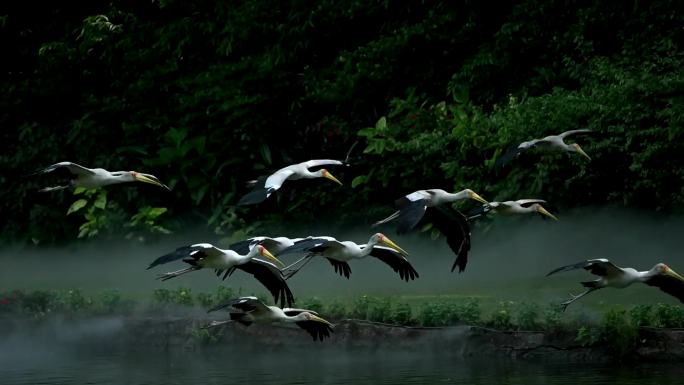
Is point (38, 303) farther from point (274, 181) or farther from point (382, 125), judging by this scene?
point (382, 125)

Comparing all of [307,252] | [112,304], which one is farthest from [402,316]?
[112,304]

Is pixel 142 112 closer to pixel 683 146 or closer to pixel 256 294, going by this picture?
pixel 256 294

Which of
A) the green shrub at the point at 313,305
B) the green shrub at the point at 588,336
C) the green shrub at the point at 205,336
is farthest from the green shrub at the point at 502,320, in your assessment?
the green shrub at the point at 205,336

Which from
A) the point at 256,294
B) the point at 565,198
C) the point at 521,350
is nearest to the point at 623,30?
the point at 565,198

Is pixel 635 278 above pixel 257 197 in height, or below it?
below

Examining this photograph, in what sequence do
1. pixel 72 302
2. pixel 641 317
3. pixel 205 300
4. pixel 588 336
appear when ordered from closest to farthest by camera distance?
1. pixel 641 317
2. pixel 588 336
3. pixel 205 300
4. pixel 72 302

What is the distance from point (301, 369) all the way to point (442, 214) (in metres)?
2.04

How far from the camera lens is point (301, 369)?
12.9 meters

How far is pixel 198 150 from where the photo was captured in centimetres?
2228

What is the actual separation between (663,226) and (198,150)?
8.25 m

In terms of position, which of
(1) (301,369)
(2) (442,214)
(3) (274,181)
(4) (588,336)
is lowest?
(1) (301,369)

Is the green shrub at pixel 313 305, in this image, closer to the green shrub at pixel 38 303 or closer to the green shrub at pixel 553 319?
the green shrub at pixel 553 319

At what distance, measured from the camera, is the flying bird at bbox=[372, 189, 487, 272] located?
11.3 m

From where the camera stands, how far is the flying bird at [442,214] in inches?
444
